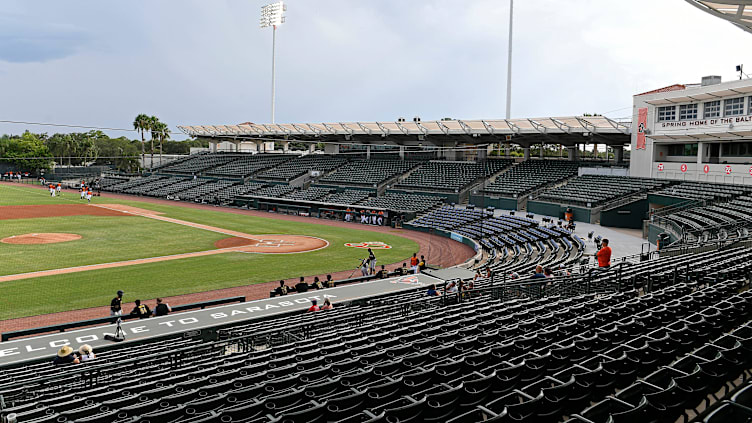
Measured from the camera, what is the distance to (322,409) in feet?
18.1

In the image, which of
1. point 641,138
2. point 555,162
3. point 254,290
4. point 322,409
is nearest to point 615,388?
point 322,409

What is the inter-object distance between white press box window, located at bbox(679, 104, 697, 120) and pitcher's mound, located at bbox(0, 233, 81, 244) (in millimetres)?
48864

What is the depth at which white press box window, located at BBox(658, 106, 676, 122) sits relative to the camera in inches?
1679

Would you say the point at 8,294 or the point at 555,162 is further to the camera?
the point at 555,162

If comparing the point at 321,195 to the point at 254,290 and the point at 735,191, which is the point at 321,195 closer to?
the point at 254,290

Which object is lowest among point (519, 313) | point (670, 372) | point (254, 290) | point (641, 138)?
point (254, 290)

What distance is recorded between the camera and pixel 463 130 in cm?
5803

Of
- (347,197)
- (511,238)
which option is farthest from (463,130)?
(511,238)

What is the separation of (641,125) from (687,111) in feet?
13.2

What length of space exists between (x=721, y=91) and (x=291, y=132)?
171 ft

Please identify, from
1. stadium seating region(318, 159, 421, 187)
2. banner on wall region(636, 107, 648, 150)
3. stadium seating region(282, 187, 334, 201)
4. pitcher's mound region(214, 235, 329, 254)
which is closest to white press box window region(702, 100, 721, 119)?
banner on wall region(636, 107, 648, 150)

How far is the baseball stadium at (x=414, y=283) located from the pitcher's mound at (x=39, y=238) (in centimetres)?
44

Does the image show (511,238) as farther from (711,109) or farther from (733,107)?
(711,109)

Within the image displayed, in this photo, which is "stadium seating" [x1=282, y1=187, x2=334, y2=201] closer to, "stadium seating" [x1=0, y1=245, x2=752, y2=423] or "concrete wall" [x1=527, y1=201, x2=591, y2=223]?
"concrete wall" [x1=527, y1=201, x2=591, y2=223]
